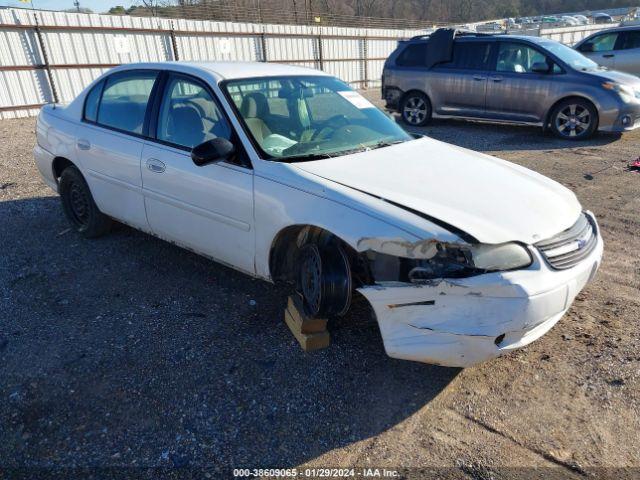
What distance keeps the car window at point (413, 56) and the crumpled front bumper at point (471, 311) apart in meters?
8.82

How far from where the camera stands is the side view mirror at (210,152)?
3125mm

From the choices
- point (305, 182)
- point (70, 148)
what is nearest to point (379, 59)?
point (70, 148)

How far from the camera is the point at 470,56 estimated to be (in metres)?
9.97

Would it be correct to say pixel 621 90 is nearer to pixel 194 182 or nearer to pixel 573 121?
pixel 573 121

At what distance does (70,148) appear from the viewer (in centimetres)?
464

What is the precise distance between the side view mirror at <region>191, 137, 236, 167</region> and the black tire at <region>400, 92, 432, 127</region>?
8190 mm

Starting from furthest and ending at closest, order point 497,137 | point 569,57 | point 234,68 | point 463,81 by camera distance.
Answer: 1. point 463,81
2. point 497,137
3. point 569,57
4. point 234,68

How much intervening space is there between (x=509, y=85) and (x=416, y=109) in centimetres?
200

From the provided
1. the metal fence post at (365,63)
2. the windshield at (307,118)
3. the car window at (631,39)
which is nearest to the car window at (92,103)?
the windshield at (307,118)

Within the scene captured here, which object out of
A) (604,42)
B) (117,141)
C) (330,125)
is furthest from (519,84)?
(117,141)

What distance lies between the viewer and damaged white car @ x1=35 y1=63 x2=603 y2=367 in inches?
95.9

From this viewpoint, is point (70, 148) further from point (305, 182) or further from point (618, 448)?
point (618, 448)

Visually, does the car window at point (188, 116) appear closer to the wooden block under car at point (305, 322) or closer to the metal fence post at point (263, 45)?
the wooden block under car at point (305, 322)

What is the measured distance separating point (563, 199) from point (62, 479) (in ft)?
10.1
